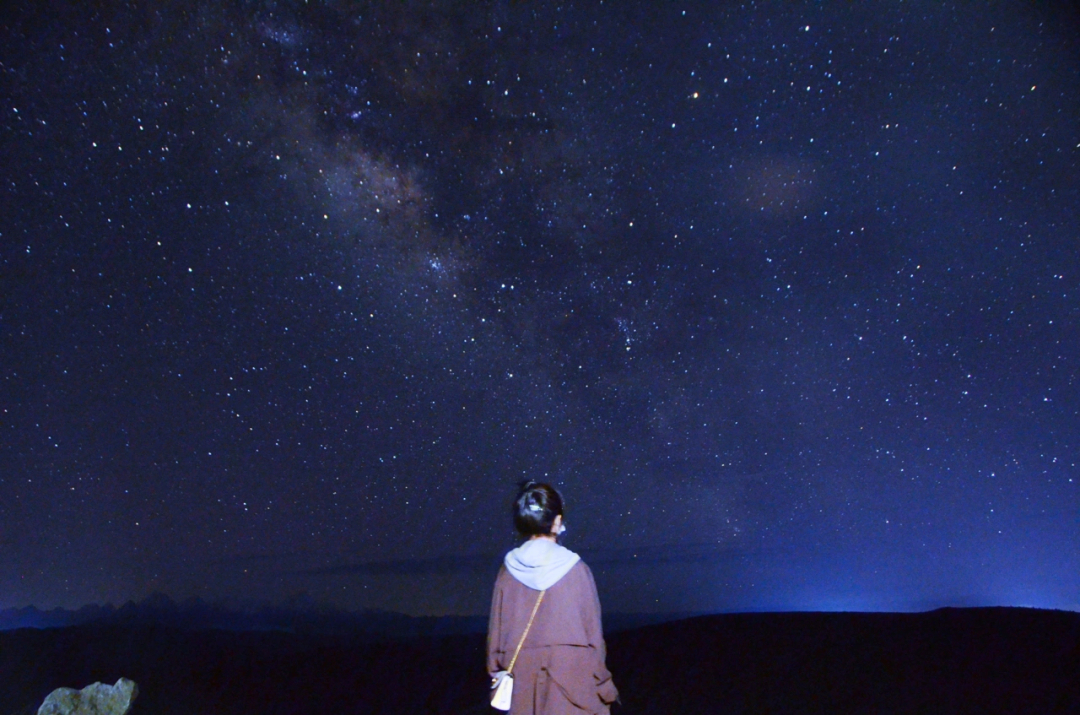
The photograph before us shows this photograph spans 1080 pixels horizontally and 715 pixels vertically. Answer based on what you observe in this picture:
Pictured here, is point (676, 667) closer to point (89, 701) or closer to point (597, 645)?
point (89, 701)

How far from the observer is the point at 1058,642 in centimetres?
→ 897

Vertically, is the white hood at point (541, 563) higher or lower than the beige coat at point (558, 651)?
higher

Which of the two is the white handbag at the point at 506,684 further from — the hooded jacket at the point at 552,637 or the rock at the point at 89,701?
the rock at the point at 89,701

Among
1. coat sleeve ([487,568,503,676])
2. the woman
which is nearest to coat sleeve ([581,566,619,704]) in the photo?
the woman

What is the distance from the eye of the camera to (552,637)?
2521 mm

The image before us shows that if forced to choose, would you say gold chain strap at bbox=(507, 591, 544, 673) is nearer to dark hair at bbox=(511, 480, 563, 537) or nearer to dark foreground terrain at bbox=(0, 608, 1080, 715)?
dark hair at bbox=(511, 480, 563, 537)

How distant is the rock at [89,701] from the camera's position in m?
10.4

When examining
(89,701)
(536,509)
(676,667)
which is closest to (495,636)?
(536,509)

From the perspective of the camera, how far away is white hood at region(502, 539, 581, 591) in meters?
2.57

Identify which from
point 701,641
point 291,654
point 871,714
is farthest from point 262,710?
point 871,714

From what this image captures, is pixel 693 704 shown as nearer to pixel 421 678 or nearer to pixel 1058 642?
pixel 1058 642

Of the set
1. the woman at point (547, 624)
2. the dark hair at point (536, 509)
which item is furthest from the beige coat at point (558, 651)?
the dark hair at point (536, 509)

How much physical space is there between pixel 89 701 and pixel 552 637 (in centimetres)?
1253

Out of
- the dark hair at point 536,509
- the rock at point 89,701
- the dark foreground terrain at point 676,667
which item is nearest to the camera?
the dark hair at point 536,509
